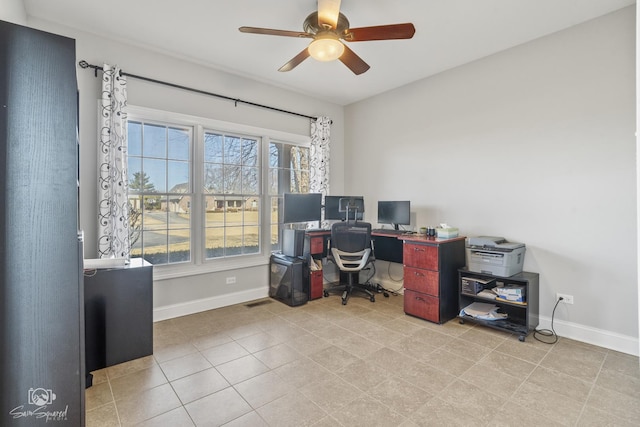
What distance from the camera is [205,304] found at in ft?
11.9

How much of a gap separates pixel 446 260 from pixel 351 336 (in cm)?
129

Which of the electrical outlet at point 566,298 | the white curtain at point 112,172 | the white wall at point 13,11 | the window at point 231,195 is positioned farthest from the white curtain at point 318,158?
the white wall at point 13,11

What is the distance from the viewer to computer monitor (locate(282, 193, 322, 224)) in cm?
401

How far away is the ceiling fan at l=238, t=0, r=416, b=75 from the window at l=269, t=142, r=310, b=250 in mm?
1872

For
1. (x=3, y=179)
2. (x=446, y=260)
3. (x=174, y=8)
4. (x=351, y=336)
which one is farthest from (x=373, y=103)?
(x=3, y=179)

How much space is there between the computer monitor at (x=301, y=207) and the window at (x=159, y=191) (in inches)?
45.6

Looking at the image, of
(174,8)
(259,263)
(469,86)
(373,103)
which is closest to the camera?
(174,8)

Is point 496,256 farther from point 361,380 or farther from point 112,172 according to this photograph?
point 112,172

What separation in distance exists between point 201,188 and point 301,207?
127 cm

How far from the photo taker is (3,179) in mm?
1166

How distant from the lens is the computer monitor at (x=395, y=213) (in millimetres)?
4035

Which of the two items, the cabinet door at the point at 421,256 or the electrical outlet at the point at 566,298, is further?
the cabinet door at the point at 421,256

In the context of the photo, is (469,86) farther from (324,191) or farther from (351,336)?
(351,336)

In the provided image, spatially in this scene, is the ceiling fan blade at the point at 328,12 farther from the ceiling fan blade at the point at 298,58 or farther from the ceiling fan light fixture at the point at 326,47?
the ceiling fan blade at the point at 298,58
